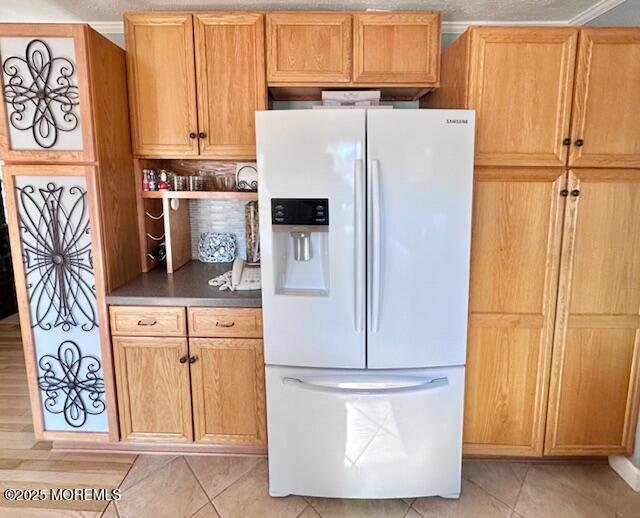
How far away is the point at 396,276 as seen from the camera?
5.56 ft

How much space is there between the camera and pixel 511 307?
1.94m

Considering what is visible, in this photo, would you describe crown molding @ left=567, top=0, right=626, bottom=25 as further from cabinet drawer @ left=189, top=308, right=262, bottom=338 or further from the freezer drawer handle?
cabinet drawer @ left=189, top=308, right=262, bottom=338

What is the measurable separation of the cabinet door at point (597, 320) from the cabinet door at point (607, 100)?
9 cm

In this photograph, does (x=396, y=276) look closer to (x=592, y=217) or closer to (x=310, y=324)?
(x=310, y=324)

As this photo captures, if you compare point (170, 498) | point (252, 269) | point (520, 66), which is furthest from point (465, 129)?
point (170, 498)

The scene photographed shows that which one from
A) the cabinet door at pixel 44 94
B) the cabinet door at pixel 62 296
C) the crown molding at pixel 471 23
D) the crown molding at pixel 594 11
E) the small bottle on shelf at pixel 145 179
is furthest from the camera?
the small bottle on shelf at pixel 145 179

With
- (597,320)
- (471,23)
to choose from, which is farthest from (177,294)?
(471,23)

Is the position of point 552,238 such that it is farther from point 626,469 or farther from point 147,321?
point 147,321

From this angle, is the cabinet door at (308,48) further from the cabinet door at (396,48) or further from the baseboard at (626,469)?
the baseboard at (626,469)

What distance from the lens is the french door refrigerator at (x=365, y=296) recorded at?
5.29 ft

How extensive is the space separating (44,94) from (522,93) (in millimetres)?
2226

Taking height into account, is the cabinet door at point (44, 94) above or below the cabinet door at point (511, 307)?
above

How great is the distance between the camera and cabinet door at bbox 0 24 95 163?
72.4 inches

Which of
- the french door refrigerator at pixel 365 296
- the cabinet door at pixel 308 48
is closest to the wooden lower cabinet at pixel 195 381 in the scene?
the french door refrigerator at pixel 365 296
